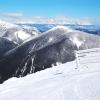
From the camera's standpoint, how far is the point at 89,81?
11344 millimetres

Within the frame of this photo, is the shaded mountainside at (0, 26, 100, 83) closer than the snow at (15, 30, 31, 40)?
Yes

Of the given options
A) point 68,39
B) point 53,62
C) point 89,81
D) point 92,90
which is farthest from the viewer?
point 68,39

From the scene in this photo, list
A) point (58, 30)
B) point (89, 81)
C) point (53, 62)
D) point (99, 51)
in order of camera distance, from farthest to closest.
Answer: point (58, 30), point (53, 62), point (99, 51), point (89, 81)

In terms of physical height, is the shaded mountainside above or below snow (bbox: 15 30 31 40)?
above

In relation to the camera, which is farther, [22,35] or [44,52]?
[22,35]

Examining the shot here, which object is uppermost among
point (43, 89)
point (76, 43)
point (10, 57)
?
point (43, 89)

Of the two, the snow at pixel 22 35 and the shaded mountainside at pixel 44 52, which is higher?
the shaded mountainside at pixel 44 52

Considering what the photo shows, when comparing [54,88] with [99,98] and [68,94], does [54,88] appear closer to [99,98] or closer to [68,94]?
[68,94]

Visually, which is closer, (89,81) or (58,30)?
(89,81)

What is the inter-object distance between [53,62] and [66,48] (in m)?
3.04

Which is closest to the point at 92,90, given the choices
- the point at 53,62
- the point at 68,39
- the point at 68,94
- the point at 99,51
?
the point at 68,94

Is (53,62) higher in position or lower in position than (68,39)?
lower

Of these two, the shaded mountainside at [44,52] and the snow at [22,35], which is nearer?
the shaded mountainside at [44,52]

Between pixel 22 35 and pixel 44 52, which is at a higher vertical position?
pixel 44 52
